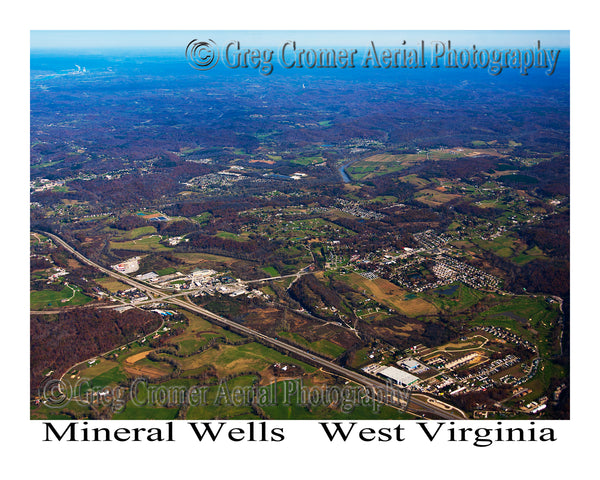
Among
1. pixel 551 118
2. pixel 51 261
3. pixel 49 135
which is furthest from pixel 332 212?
pixel 551 118

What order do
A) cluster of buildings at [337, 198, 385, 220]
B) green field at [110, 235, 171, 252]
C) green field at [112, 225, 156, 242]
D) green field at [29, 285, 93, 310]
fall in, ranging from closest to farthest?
green field at [29, 285, 93, 310], green field at [110, 235, 171, 252], green field at [112, 225, 156, 242], cluster of buildings at [337, 198, 385, 220]

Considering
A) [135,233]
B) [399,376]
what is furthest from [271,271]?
[399,376]

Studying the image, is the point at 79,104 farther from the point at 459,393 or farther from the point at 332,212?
the point at 459,393

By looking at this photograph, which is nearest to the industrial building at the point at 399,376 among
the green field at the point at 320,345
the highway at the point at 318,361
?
the highway at the point at 318,361

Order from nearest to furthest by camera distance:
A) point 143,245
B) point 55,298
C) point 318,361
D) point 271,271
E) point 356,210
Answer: point 318,361
point 55,298
point 271,271
point 143,245
point 356,210

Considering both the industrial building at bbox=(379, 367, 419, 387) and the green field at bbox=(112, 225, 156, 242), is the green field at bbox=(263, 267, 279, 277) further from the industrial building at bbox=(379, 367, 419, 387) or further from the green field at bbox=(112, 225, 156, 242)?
the industrial building at bbox=(379, 367, 419, 387)

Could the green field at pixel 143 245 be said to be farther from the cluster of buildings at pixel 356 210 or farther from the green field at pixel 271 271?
the cluster of buildings at pixel 356 210

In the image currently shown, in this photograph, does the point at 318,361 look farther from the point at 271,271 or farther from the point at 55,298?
the point at 55,298

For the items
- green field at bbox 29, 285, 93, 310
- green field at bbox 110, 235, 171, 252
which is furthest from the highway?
green field at bbox 110, 235, 171, 252

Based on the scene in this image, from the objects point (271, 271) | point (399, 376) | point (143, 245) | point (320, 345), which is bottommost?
point (399, 376)
